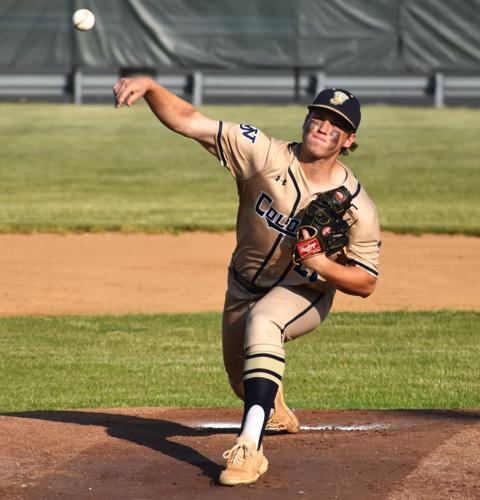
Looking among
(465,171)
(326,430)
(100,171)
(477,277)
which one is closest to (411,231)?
(477,277)

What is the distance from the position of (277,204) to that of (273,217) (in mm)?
64

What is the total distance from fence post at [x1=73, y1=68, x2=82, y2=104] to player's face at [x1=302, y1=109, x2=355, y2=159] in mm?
19758

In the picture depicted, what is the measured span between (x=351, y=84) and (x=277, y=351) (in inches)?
795

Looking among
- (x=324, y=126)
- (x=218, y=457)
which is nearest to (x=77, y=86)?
(x=324, y=126)

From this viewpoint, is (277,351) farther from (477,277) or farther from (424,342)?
(477,277)

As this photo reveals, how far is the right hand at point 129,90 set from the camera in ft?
17.3

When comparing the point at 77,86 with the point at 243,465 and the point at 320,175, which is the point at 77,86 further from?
the point at 243,465

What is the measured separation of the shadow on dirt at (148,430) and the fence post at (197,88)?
18.3 m

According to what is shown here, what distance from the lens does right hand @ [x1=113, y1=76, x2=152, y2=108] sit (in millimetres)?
5273

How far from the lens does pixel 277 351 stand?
528 centimetres

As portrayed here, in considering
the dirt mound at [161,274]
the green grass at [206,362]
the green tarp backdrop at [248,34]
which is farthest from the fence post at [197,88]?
the green grass at [206,362]

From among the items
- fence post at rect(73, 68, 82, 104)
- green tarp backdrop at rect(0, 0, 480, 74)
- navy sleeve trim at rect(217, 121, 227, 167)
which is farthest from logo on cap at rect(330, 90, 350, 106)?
fence post at rect(73, 68, 82, 104)

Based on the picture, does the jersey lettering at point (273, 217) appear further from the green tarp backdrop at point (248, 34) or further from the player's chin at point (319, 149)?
the green tarp backdrop at point (248, 34)

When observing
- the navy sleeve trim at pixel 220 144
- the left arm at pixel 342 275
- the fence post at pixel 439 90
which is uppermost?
the navy sleeve trim at pixel 220 144
